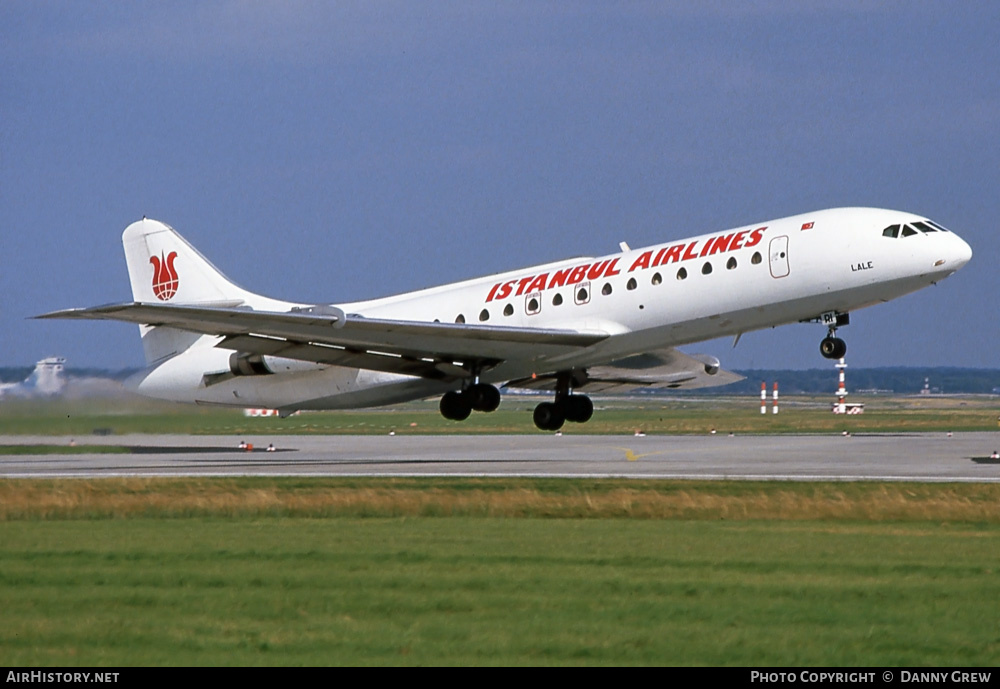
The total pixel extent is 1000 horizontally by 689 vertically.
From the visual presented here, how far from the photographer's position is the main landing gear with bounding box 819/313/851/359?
102 ft

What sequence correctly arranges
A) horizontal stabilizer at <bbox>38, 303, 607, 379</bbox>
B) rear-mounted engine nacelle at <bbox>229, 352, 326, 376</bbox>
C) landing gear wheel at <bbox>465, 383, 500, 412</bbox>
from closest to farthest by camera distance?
horizontal stabilizer at <bbox>38, 303, 607, 379</bbox> → landing gear wheel at <bbox>465, 383, 500, 412</bbox> → rear-mounted engine nacelle at <bbox>229, 352, 326, 376</bbox>

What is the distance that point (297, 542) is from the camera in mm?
16438

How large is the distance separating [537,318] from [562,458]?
4.03m

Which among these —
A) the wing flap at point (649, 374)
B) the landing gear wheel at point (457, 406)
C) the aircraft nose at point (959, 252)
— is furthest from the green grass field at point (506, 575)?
the wing flap at point (649, 374)

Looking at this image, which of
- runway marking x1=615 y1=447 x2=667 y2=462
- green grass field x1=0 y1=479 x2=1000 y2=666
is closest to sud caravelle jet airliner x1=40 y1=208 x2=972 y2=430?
runway marking x1=615 y1=447 x2=667 y2=462

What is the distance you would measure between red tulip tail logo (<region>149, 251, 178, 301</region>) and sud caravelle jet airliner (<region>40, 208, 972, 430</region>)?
0.16 feet

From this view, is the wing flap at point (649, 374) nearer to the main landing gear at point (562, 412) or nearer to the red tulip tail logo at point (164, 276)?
the main landing gear at point (562, 412)

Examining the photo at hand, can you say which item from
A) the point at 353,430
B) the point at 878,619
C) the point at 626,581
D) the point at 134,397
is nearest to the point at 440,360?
the point at 134,397

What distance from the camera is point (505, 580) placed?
13008mm

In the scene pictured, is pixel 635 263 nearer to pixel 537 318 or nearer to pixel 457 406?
pixel 537 318

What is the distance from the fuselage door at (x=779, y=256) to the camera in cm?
3023

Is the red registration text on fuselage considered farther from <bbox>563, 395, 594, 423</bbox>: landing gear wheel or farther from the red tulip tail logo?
the red tulip tail logo

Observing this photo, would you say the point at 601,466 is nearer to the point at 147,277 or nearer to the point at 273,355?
the point at 273,355

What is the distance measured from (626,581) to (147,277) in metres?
31.1
